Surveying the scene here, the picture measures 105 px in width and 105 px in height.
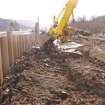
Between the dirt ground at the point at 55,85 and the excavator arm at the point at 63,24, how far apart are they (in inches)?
291

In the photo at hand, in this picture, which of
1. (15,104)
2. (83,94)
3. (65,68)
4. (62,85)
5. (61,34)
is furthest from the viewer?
(61,34)

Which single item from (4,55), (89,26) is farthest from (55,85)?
(89,26)

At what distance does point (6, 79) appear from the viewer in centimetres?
977

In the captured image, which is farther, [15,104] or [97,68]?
[97,68]

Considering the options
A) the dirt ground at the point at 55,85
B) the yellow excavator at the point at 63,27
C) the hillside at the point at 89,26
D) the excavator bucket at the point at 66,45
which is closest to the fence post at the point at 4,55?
the dirt ground at the point at 55,85

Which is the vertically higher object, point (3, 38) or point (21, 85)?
point (3, 38)

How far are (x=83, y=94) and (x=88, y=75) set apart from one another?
1641 millimetres

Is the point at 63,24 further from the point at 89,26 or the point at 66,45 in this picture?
the point at 89,26

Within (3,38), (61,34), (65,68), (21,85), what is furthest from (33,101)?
(61,34)

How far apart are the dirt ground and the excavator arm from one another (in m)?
7.39

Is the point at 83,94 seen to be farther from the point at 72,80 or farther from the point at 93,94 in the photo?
the point at 72,80

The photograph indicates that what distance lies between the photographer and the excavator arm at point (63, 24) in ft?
62.4

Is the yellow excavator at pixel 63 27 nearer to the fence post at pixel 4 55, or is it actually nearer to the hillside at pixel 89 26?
the fence post at pixel 4 55

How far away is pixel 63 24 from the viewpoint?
19.7 metres
